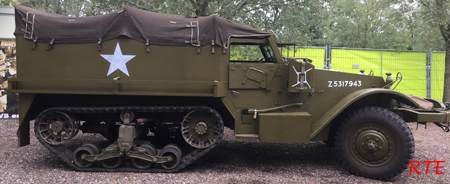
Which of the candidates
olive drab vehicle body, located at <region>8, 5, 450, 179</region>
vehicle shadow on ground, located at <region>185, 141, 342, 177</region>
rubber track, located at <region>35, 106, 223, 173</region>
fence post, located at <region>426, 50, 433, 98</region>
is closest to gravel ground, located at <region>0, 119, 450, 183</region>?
vehicle shadow on ground, located at <region>185, 141, 342, 177</region>

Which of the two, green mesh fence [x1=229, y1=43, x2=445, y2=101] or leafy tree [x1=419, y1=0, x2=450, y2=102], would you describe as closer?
leafy tree [x1=419, y1=0, x2=450, y2=102]

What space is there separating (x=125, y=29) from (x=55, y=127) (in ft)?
6.34

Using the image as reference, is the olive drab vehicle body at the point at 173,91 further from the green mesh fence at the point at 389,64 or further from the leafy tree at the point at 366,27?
the leafy tree at the point at 366,27

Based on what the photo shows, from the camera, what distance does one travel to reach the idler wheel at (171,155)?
5180 mm

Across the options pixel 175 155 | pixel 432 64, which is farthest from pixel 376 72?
pixel 175 155

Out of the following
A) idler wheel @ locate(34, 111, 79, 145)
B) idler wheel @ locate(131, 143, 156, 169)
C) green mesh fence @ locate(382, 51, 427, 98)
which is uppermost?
green mesh fence @ locate(382, 51, 427, 98)

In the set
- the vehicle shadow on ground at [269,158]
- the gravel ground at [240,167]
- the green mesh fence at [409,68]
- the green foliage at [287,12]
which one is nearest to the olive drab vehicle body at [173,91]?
the gravel ground at [240,167]

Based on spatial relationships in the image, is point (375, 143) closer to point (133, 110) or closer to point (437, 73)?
point (133, 110)

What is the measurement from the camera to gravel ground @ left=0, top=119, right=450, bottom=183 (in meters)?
4.86

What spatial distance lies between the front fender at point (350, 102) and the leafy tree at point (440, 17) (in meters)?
5.25

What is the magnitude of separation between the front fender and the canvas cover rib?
161 cm

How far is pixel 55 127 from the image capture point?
521cm

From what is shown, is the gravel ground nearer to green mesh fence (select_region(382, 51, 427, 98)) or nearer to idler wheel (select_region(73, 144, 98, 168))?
idler wheel (select_region(73, 144, 98, 168))

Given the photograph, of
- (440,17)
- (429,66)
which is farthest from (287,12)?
(429,66)
